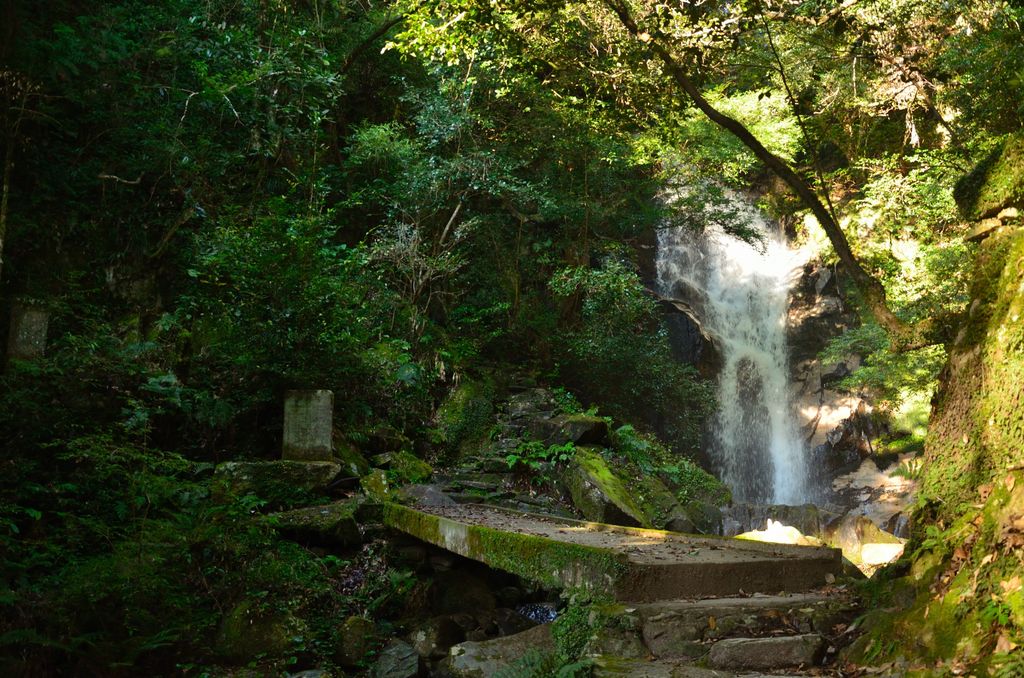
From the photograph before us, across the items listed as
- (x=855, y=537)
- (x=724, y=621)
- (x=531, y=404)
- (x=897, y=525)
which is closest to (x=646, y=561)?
(x=724, y=621)

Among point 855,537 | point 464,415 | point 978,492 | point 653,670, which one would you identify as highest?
point 464,415

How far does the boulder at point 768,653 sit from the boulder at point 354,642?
127 inches

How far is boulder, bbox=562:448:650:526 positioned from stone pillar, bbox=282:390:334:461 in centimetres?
326

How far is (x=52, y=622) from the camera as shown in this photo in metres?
4.83

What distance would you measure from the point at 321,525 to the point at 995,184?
609 cm

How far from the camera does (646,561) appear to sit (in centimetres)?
470

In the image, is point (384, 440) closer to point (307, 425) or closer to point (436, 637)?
point (307, 425)

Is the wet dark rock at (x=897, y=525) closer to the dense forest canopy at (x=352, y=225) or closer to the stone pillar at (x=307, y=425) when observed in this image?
the dense forest canopy at (x=352, y=225)

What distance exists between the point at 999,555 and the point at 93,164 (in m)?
9.87

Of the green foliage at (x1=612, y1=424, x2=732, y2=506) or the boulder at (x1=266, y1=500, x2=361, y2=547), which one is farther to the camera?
the green foliage at (x1=612, y1=424, x2=732, y2=506)

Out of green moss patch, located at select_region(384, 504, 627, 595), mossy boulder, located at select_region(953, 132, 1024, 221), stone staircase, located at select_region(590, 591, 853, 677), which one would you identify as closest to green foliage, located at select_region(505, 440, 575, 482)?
green moss patch, located at select_region(384, 504, 627, 595)

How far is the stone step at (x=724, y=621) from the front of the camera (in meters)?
4.01

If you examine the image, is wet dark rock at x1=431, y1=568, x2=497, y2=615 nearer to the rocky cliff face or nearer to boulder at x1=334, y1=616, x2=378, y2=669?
boulder at x1=334, y1=616, x2=378, y2=669

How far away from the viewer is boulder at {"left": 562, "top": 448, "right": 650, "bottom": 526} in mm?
8883
